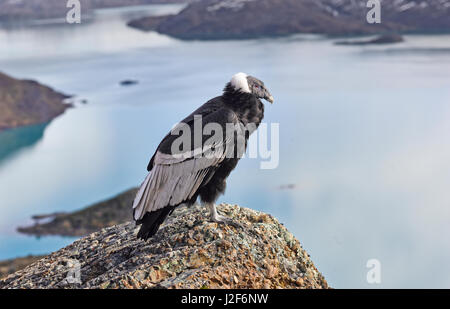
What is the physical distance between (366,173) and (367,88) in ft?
71.6

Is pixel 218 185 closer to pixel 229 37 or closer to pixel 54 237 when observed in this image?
pixel 54 237

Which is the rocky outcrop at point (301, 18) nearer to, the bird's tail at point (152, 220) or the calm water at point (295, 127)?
the calm water at point (295, 127)

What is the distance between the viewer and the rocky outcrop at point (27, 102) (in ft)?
210

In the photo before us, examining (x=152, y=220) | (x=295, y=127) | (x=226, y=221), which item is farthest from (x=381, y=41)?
(x=152, y=220)

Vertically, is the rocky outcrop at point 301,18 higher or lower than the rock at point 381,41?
higher

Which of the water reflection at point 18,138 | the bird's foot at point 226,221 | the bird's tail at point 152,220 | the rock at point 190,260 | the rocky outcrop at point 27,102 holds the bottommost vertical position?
the water reflection at point 18,138

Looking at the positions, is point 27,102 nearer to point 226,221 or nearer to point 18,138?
point 18,138

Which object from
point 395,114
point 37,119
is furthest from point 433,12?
point 37,119

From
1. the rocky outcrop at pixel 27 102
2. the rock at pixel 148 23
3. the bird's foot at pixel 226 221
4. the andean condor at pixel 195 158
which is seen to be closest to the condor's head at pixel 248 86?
the andean condor at pixel 195 158

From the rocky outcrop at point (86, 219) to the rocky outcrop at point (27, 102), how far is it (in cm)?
2776

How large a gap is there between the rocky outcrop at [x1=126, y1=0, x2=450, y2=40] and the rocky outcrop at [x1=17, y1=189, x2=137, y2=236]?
6082 centimetres

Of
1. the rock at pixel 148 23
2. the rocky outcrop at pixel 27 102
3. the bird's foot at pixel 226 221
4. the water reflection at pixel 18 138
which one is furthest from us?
the rock at pixel 148 23

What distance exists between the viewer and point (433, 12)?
84.5 m

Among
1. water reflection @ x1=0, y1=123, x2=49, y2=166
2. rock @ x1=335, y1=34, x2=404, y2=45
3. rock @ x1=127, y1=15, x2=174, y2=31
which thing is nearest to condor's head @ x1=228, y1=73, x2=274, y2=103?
water reflection @ x1=0, y1=123, x2=49, y2=166
